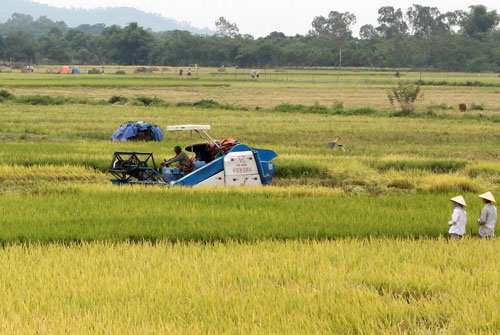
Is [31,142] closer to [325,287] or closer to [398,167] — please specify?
[398,167]

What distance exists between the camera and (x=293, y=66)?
124438 mm

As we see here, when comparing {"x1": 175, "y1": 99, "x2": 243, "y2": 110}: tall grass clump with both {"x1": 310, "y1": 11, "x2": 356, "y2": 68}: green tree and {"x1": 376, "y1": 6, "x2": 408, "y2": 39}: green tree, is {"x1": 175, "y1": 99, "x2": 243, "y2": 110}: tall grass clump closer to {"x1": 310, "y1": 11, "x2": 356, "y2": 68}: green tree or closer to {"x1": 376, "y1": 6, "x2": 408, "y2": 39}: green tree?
{"x1": 310, "y1": 11, "x2": 356, "y2": 68}: green tree

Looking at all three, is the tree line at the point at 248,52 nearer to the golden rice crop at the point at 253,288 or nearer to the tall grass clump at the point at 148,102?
the tall grass clump at the point at 148,102

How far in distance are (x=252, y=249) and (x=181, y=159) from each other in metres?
6.28

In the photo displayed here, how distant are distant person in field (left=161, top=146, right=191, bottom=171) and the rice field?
1.05 metres

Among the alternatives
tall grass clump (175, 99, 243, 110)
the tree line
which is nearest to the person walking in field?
tall grass clump (175, 99, 243, 110)

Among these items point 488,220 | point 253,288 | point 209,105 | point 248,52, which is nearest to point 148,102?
point 209,105

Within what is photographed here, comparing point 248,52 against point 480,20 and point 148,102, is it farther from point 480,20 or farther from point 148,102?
point 148,102

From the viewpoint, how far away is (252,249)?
31.3 feet

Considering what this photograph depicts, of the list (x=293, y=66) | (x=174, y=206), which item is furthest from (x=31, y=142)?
(x=293, y=66)

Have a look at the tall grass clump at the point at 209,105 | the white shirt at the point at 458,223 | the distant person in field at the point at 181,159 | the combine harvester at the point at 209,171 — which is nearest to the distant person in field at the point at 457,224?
the white shirt at the point at 458,223

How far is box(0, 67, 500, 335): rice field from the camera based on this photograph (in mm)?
6676

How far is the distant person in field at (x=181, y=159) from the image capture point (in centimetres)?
1526

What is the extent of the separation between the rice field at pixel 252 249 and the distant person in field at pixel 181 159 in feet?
3.43
